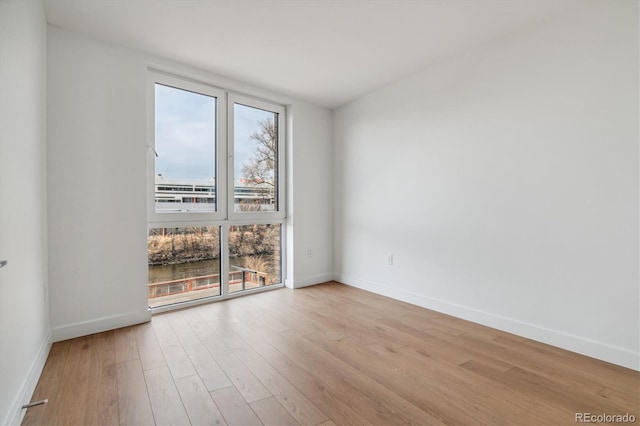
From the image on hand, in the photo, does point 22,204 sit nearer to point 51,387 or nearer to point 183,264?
point 51,387

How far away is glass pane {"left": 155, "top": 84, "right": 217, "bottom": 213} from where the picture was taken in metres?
3.12

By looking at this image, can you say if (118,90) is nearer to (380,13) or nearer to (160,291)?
(160,291)

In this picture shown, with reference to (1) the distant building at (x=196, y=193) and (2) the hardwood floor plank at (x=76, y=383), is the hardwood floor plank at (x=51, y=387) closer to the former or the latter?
(2) the hardwood floor plank at (x=76, y=383)

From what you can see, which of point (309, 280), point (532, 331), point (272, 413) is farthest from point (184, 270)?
point (532, 331)

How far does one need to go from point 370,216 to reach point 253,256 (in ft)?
5.11

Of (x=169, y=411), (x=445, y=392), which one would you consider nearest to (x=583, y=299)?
(x=445, y=392)

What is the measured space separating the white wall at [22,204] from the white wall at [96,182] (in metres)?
0.15

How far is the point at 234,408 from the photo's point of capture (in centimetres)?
162

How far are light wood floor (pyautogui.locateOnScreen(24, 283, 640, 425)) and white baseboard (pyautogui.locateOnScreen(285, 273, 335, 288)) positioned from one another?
117cm

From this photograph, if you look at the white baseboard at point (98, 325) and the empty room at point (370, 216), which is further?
the white baseboard at point (98, 325)

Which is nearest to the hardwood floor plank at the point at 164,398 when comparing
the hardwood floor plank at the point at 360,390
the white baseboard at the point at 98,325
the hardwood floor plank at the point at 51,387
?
the hardwood floor plank at the point at 51,387

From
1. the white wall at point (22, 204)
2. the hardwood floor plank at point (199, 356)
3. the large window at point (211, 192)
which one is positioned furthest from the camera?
the large window at point (211, 192)

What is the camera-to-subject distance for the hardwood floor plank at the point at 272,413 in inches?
59.5

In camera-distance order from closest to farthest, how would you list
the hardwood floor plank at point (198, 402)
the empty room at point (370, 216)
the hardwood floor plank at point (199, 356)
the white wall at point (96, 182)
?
1. the hardwood floor plank at point (198, 402)
2. the empty room at point (370, 216)
3. the hardwood floor plank at point (199, 356)
4. the white wall at point (96, 182)
